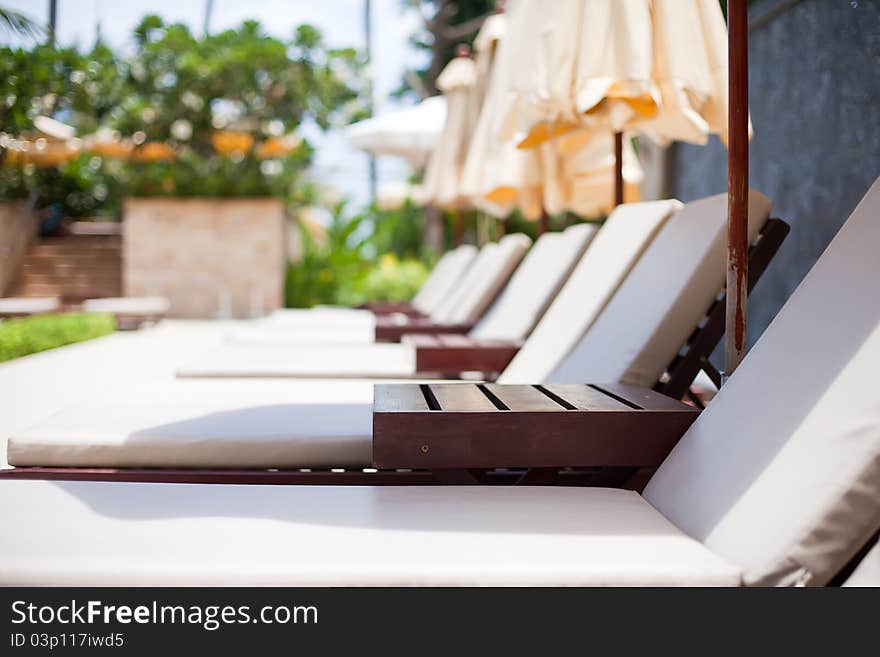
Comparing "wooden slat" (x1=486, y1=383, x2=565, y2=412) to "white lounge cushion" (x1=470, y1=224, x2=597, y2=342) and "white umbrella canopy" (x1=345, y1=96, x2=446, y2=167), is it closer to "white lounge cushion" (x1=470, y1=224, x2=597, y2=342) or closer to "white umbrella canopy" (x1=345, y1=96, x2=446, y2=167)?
"white lounge cushion" (x1=470, y1=224, x2=597, y2=342)

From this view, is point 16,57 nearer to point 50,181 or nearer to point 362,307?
point 362,307

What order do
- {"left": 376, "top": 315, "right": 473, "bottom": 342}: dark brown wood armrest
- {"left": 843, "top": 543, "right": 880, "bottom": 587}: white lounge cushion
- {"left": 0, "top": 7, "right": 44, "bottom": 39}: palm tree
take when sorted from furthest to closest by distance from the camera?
{"left": 0, "top": 7, "right": 44, "bottom": 39}: palm tree < {"left": 376, "top": 315, "right": 473, "bottom": 342}: dark brown wood armrest < {"left": 843, "top": 543, "right": 880, "bottom": 587}: white lounge cushion

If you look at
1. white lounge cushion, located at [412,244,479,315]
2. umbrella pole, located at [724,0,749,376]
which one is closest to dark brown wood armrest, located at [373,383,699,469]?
umbrella pole, located at [724,0,749,376]

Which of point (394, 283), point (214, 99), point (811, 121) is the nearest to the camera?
point (811, 121)

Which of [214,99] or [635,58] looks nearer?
[635,58]

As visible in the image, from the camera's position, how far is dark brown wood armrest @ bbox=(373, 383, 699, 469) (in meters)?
2.15

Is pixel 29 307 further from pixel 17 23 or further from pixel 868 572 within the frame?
pixel 868 572

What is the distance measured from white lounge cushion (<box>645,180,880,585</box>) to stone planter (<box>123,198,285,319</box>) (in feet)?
47.2

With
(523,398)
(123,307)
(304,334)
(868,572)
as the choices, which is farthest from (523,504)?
(123,307)

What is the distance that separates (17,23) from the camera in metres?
8.50

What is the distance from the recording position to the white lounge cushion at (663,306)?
2.92m

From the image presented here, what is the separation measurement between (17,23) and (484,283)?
5.35 m

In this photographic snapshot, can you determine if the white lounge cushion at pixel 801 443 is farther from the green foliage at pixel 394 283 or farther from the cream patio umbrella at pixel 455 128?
the green foliage at pixel 394 283

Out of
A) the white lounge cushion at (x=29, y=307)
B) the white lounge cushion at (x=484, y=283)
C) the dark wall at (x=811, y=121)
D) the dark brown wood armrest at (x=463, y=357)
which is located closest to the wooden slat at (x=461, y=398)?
the dark brown wood armrest at (x=463, y=357)
